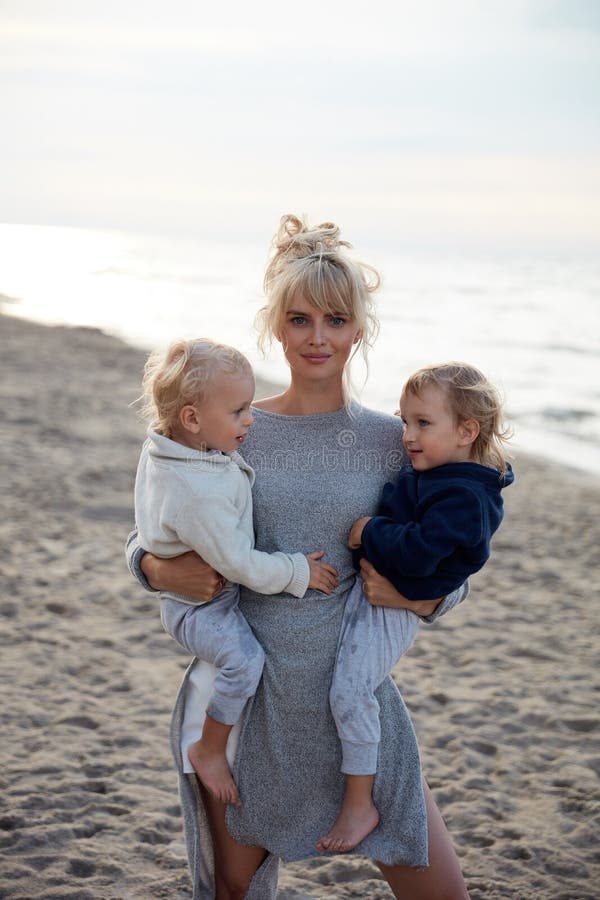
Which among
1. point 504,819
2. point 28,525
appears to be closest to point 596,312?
point 28,525

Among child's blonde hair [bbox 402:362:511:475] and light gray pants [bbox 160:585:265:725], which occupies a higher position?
child's blonde hair [bbox 402:362:511:475]

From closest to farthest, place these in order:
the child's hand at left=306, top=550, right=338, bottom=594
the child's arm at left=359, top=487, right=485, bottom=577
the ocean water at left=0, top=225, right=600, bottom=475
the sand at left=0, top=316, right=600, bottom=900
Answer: the child's arm at left=359, top=487, right=485, bottom=577 → the child's hand at left=306, top=550, right=338, bottom=594 → the sand at left=0, top=316, right=600, bottom=900 → the ocean water at left=0, top=225, right=600, bottom=475

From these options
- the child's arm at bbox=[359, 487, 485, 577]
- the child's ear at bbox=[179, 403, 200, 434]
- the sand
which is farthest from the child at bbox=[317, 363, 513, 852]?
the sand

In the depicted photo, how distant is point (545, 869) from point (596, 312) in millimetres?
28190

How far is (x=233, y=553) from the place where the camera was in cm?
216

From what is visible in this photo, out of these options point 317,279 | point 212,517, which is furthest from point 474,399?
point 212,517

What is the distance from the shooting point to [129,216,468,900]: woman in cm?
228

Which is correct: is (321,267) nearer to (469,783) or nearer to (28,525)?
(469,783)

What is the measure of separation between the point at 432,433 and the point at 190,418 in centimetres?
60

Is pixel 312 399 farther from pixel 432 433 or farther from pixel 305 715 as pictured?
pixel 305 715

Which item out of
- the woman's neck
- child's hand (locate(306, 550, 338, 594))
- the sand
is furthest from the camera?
the sand

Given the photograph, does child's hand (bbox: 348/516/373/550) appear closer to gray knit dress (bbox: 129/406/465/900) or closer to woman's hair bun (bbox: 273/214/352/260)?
gray knit dress (bbox: 129/406/465/900)

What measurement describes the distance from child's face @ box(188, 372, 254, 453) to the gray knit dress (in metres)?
0.18

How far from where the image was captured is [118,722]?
4.35 m
